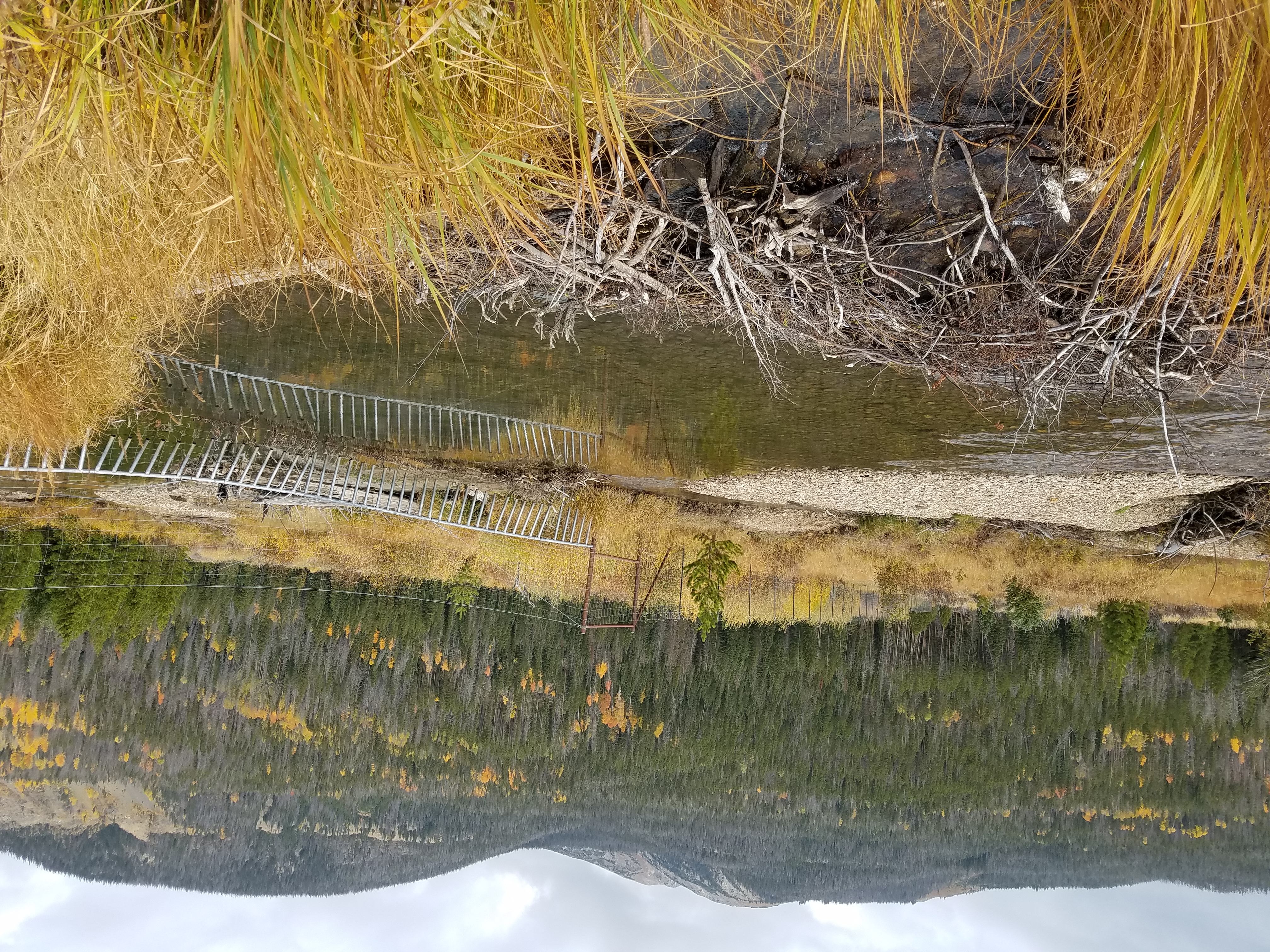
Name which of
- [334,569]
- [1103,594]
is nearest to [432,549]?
[334,569]

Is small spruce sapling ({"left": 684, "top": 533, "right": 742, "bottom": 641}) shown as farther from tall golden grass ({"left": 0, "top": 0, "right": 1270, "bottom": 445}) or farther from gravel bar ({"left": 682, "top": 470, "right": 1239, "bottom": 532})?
tall golden grass ({"left": 0, "top": 0, "right": 1270, "bottom": 445})

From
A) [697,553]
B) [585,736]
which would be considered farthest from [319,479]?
[585,736]

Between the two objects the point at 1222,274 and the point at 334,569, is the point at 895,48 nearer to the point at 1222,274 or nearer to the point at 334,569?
the point at 1222,274

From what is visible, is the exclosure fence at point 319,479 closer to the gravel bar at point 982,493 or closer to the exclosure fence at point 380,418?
the exclosure fence at point 380,418

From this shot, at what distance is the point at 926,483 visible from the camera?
4055 mm

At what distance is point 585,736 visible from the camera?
19.9ft

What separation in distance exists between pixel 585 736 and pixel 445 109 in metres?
5.44

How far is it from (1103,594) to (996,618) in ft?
2.52

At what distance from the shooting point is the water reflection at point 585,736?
5410 millimetres

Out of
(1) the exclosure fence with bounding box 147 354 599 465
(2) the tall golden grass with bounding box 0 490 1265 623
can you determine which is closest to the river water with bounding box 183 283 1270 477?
(1) the exclosure fence with bounding box 147 354 599 465

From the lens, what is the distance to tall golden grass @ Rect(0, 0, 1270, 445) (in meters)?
1.56

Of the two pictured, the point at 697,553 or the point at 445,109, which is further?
the point at 697,553

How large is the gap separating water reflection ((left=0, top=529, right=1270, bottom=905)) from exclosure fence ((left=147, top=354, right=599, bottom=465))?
5.53 ft

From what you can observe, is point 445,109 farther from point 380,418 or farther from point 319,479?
point 319,479
